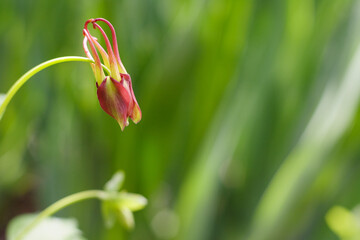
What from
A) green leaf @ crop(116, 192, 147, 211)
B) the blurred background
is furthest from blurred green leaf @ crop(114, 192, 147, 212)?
the blurred background

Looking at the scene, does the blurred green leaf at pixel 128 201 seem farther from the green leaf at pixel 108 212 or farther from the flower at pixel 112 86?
the flower at pixel 112 86

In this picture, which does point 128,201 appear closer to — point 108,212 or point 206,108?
point 108,212

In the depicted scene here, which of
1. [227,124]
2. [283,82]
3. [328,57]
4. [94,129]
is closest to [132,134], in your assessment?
[94,129]

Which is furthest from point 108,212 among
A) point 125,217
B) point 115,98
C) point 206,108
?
point 206,108

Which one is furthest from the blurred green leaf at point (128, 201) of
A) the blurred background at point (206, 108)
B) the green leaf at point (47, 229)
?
the blurred background at point (206, 108)

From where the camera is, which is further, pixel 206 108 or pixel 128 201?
pixel 206 108

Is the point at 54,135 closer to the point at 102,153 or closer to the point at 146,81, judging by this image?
the point at 102,153
